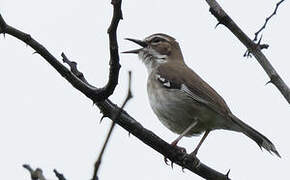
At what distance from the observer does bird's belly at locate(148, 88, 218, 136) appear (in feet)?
25.1

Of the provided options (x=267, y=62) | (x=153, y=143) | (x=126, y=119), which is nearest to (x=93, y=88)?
(x=126, y=119)

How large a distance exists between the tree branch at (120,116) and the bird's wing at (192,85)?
4.47 feet

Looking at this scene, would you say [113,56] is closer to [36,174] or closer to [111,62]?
[111,62]

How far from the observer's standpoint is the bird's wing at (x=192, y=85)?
7.65 metres

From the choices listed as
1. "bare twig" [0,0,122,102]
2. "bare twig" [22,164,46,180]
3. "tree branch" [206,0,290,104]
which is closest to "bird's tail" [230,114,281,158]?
"tree branch" [206,0,290,104]

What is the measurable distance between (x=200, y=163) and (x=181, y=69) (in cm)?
268

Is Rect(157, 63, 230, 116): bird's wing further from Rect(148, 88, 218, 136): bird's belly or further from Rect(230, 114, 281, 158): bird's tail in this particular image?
Rect(230, 114, 281, 158): bird's tail

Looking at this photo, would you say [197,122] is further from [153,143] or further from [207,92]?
[153,143]

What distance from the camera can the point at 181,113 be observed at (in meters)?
7.64

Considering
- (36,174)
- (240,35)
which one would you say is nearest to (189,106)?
(240,35)

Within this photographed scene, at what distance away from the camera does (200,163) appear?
6180 millimetres

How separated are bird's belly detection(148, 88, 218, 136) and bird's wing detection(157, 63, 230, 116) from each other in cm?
9

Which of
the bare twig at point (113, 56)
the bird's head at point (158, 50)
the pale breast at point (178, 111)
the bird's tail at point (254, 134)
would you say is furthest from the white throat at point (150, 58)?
the bare twig at point (113, 56)

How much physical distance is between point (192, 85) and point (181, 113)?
53cm
